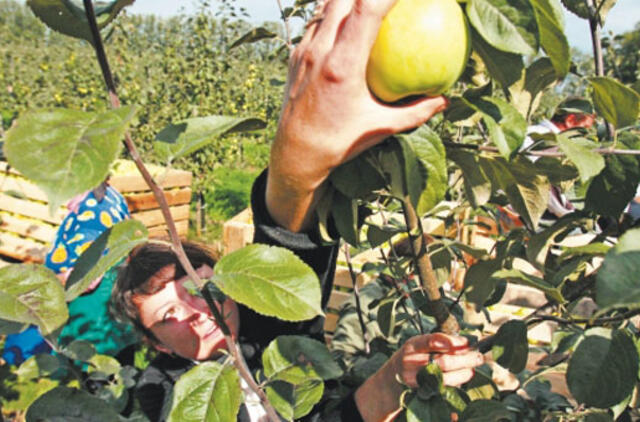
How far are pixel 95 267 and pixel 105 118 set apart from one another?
196 millimetres

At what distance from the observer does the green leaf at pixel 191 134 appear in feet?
1.85

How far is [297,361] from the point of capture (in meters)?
0.80

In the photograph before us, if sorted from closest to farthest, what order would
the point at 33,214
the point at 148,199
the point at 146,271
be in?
the point at 146,271, the point at 33,214, the point at 148,199

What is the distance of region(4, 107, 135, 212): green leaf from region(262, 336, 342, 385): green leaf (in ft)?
1.63

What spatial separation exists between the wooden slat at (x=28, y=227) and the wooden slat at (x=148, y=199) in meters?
0.62

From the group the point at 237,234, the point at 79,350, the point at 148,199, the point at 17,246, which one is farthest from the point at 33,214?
the point at 79,350

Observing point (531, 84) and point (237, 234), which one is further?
point (237, 234)

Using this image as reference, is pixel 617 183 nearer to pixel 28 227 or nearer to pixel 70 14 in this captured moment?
pixel 70 14

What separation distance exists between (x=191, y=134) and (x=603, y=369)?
57 centimetres

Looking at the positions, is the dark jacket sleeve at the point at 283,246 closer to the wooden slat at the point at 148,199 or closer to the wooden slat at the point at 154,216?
the wooden slat at the point at 154,216

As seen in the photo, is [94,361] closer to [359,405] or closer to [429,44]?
[359,405]

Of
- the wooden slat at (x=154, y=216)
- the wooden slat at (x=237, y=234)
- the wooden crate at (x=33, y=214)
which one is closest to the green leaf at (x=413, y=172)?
the wooden slat at (x=237, y=234)

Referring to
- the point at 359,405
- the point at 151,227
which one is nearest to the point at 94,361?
the point at 359,405

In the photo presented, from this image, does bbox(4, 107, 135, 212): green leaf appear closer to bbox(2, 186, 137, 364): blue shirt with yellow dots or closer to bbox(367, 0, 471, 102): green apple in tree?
bbox(367, 0, 471, 102): green apple in tree
